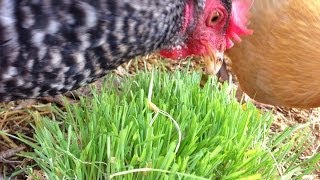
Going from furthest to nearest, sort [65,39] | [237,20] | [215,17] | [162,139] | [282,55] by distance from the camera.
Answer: [282,55] → [237,20] → [215,17] → [162,139] → [65,39]

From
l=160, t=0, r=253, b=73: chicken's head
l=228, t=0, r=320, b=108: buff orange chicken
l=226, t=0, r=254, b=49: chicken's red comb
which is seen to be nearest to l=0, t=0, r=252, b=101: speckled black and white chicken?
l=160, t=0, r=253, b=73: chicken's head

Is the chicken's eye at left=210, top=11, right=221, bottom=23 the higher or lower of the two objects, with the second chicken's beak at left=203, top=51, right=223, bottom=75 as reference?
higher

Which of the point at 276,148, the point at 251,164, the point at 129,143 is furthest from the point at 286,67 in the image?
the point at 129,143

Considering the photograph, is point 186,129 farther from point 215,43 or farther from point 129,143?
point 215,43

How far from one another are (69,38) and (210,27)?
0.53m

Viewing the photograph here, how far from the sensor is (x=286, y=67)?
229 centimetres

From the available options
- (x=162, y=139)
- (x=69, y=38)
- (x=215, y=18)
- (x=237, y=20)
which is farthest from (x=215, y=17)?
(x=69, y=38)

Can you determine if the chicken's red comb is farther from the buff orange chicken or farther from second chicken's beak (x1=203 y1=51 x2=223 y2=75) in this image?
the buff orange chicken

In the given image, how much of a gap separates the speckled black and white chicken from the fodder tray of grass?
0.20m

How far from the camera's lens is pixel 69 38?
1.11 m

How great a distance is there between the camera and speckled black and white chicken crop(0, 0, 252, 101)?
3.50ft

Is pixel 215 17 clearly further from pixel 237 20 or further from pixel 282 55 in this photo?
pixel 282 55

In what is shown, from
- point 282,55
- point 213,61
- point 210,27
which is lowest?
point 282,55

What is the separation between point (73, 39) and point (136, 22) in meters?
0.14
